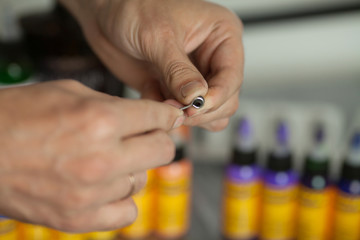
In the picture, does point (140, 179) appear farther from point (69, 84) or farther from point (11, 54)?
point (11, 54)

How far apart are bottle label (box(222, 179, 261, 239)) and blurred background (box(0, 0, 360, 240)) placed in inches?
2.5

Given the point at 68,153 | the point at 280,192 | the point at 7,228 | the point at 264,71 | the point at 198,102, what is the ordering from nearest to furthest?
the point at 68,153 → the point at 198,102 → the point at 7,228 → the point at 280,192 → the point at 264,71

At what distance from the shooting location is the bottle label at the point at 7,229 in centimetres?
75

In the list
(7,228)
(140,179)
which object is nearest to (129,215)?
(140,179)

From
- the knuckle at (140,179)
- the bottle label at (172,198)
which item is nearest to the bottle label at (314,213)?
the bottle label at (172,198)

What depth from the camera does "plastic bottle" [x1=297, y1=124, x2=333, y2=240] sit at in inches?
32.8

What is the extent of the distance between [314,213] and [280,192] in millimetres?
77

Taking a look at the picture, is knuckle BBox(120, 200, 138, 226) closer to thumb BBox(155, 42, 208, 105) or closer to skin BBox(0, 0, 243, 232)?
skin BBox(0, 0, 243, 232)

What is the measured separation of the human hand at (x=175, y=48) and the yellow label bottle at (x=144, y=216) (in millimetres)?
270

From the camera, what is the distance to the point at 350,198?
2.69ft

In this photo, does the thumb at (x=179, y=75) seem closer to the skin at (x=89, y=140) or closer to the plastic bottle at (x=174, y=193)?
the skin at (x=89, y=140)

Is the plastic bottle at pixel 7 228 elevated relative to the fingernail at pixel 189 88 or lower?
lower

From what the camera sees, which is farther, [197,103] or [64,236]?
[64,236]

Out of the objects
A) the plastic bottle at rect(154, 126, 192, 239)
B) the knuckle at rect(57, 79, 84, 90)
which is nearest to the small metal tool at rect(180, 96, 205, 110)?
the knuckle at rect(57, 79, 84, 90)
